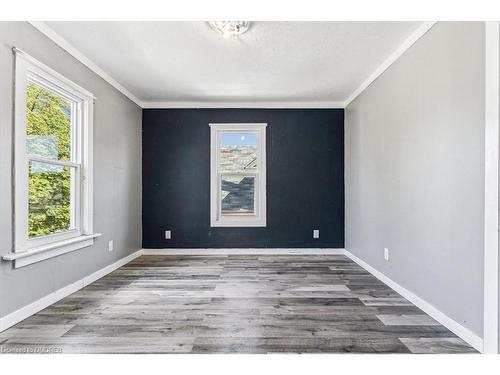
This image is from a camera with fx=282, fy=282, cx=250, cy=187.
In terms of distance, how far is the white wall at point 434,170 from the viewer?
68.8 inches

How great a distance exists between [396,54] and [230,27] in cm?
165

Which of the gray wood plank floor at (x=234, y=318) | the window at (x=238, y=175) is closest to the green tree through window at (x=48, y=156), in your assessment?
the gray wood plank floor at (x=234, y=318)

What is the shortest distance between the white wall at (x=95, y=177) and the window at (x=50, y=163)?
0.24 ft

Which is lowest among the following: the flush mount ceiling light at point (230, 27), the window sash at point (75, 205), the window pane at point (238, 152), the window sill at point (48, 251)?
the window sill at point (48, 251)

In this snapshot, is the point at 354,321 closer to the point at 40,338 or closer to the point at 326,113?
the point at 40,338

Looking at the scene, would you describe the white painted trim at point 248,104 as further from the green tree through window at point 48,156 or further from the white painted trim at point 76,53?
the green tree through window at point 48,156

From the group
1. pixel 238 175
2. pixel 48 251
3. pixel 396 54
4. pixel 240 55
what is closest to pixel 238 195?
pixel 238 175

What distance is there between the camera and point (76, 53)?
109 inches

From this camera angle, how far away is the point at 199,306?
94.9 inches

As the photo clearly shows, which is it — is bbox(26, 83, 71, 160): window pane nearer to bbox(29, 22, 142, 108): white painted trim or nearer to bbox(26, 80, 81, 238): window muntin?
bbox(26, 80, 81, 238): window muntin

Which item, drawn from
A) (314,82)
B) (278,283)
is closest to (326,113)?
(314,82)

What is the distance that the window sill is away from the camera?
79.9 inches

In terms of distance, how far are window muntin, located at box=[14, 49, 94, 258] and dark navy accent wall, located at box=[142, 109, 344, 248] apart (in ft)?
4.91

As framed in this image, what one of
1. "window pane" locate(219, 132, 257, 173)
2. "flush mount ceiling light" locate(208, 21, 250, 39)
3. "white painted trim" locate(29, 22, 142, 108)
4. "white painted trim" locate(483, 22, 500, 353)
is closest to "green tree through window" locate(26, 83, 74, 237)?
"white painted trim" locate(29, 22, 142, 108)
